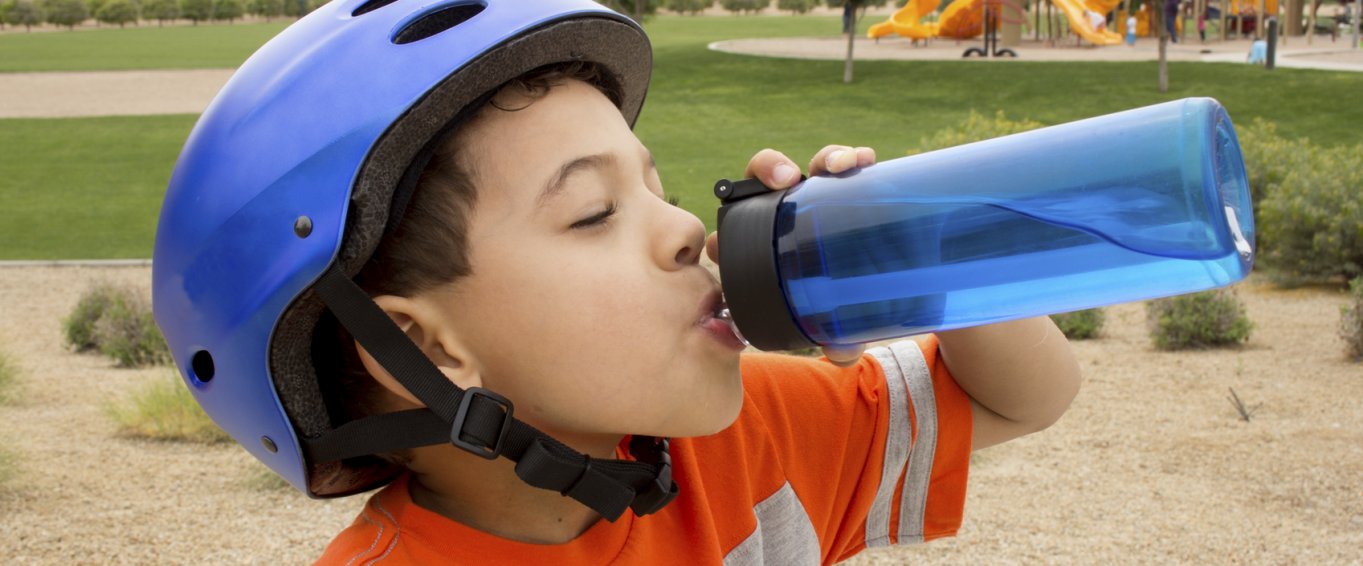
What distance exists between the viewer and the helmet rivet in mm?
1968

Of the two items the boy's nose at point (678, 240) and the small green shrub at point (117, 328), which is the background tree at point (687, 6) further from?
the boy's nose at point (678, 240)

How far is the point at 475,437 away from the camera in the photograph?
6.46 feet

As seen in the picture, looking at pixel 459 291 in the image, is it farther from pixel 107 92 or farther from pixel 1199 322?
pixel 107 92

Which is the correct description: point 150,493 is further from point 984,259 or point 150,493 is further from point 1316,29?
point 1316,29

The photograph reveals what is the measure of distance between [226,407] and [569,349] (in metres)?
0.62

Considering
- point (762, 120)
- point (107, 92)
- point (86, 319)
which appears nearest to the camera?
point (86, 319)

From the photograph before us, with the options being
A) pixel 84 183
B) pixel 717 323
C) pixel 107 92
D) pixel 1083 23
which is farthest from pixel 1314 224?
pixel 1083 23

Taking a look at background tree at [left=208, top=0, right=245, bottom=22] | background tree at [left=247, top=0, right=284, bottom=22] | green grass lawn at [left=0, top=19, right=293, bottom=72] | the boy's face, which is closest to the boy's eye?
the boy's face

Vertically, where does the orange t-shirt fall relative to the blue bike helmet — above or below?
below

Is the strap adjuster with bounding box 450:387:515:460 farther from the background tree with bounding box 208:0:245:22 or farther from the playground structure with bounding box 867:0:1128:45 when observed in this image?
the background tree with bounding box 208:0:245:22

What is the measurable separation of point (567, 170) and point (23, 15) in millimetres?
59133

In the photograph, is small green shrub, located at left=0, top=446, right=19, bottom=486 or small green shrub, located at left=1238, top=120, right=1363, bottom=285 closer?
small green shrub, located at left=0, top=446, right=19, bottom=486

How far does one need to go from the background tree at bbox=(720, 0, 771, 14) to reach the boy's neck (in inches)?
2510

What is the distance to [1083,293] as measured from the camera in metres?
1.98
